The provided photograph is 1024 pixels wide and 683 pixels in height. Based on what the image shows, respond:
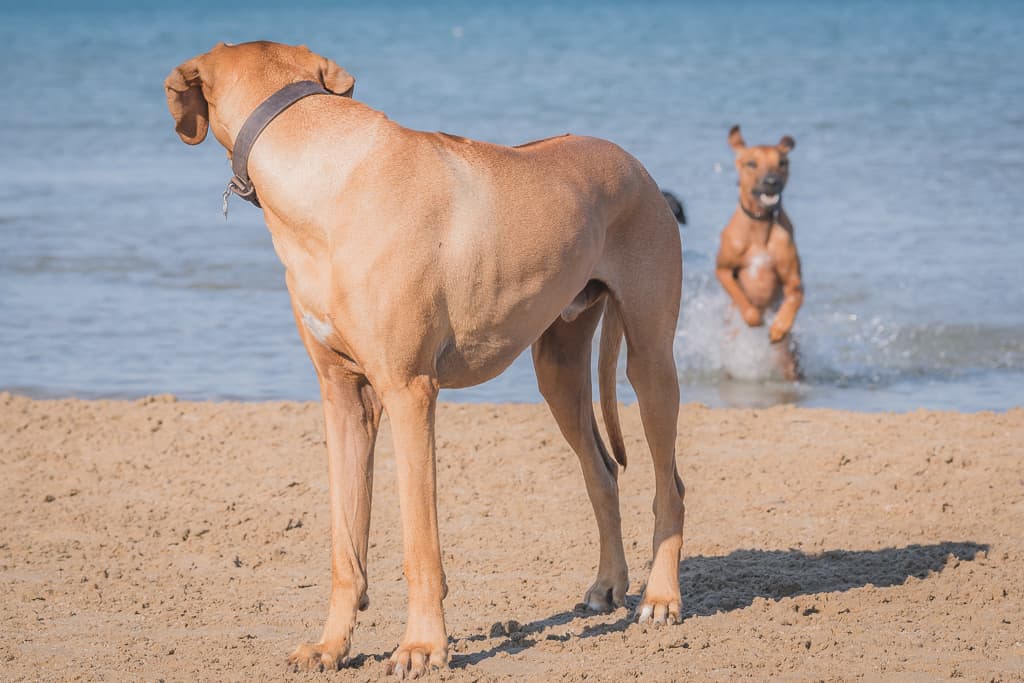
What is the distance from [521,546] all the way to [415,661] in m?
1.61

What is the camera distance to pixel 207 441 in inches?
283

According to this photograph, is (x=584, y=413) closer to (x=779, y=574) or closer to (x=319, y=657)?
(x=779, y=574)

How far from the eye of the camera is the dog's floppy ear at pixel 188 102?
4242 millimetres

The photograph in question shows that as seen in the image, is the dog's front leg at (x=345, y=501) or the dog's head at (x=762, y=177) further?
the dog's head at (x=762, y=177)

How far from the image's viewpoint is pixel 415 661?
423 centimetres

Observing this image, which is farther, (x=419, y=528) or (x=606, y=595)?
(x=606, y=595)

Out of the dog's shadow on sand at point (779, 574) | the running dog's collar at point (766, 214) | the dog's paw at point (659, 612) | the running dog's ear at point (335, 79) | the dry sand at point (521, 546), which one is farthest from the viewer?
the running dog's collar at point (766, 214)

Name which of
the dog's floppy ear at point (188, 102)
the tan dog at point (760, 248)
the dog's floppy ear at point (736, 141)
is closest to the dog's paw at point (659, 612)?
the dog's floppy ear at point (188, 102)

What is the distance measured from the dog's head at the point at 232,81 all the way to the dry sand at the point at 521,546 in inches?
67.0

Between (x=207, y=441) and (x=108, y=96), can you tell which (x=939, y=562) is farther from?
(x=108, y=96)

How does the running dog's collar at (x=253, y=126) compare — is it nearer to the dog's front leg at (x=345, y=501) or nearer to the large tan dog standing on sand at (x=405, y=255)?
the large tan dog standing on sand at (x=405, y=255)

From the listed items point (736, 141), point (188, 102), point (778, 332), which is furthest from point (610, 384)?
point (736, 141)

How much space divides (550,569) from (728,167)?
14.5m

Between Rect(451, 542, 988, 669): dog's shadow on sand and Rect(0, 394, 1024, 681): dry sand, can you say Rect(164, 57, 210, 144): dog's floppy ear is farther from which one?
Rect(451, 542, 988, 669): dog's shadow on sand
